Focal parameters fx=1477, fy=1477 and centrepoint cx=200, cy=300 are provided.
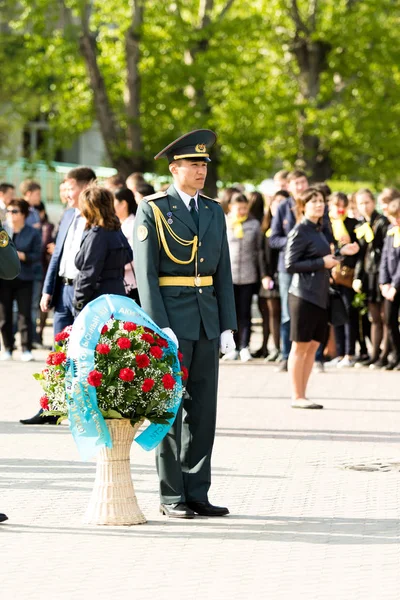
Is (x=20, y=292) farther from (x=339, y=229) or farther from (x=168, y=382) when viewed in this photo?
(x=168, y=382)

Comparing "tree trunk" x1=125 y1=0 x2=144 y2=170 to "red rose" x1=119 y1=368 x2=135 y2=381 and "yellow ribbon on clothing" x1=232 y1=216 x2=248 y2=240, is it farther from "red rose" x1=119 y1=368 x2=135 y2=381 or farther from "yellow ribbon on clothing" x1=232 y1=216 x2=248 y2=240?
"red rose" x1=119 y1=368 x2=135 y2=381

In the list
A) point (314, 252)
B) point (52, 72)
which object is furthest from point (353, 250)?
point (52, 72)

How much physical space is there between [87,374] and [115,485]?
2.03 ft

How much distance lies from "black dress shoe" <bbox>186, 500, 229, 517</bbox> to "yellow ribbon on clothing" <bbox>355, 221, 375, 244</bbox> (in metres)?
9.38

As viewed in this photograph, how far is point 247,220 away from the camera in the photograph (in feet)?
58.6

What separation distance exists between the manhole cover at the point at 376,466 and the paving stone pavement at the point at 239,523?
2 cm

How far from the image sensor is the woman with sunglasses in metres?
17.2

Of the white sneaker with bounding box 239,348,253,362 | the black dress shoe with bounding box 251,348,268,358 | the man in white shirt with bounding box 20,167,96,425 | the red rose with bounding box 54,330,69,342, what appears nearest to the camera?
the red rose with bounding box 54,330,69,342

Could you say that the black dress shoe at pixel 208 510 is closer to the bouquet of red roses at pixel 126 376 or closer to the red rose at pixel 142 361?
the bouquet of red roses at pixel 126 376

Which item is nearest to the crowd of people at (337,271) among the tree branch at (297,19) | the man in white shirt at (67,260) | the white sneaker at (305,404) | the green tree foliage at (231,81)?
the white sneaker at (305,404)

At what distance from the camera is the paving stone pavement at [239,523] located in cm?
636

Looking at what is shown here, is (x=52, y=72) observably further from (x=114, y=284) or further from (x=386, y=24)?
(x=114, y=284)

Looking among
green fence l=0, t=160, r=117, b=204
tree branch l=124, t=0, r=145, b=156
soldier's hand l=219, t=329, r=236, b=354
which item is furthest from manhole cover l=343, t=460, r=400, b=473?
green fence l=0, t=160, r=117, b=204

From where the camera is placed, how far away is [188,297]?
318 inches
